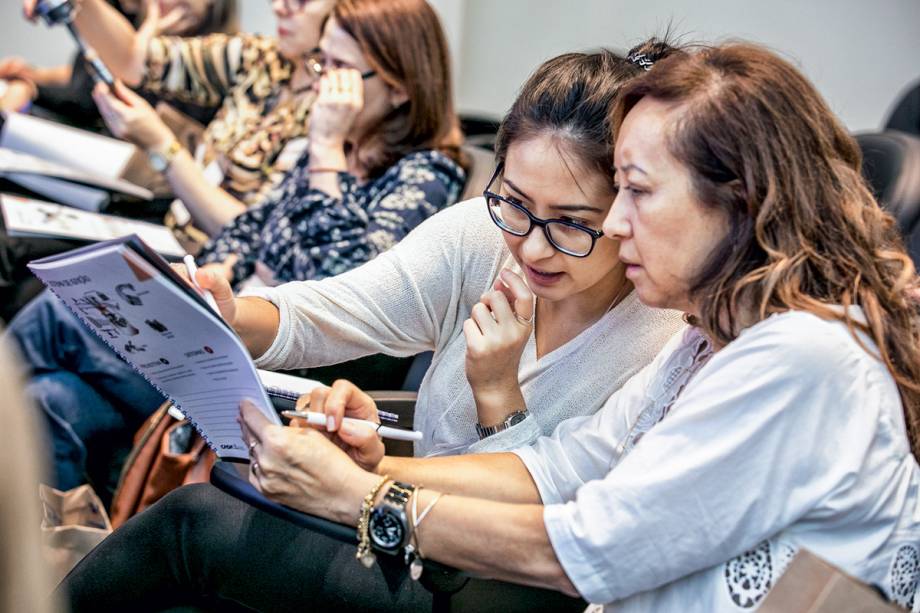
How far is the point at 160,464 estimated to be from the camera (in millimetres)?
1801

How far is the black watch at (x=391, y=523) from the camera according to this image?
3.53 feet

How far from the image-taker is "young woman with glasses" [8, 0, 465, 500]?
201cm

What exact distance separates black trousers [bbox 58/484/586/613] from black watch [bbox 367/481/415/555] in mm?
181

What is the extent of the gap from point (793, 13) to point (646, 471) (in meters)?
2.83

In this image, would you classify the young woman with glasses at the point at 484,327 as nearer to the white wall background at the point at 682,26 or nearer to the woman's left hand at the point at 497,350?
the woman's left hand at the point at 497,350

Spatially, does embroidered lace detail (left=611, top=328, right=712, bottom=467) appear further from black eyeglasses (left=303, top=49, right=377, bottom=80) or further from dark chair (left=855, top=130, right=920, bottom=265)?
black eyeglasses (left=303, top=49, right=377, bottom=80)

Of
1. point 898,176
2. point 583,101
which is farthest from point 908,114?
point 583,101

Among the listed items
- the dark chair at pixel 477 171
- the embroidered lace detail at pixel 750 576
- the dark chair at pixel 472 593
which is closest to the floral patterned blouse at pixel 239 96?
the dark chair at pixel 477 171

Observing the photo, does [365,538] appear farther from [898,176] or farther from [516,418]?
[898,176]

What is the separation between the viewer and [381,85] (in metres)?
2.21

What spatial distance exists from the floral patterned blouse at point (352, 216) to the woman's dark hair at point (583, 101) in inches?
24.6

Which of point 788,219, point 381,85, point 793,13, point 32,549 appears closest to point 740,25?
point 793,13

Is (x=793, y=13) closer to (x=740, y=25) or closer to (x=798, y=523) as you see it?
(x=740, y=25)

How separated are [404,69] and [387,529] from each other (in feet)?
4.33
